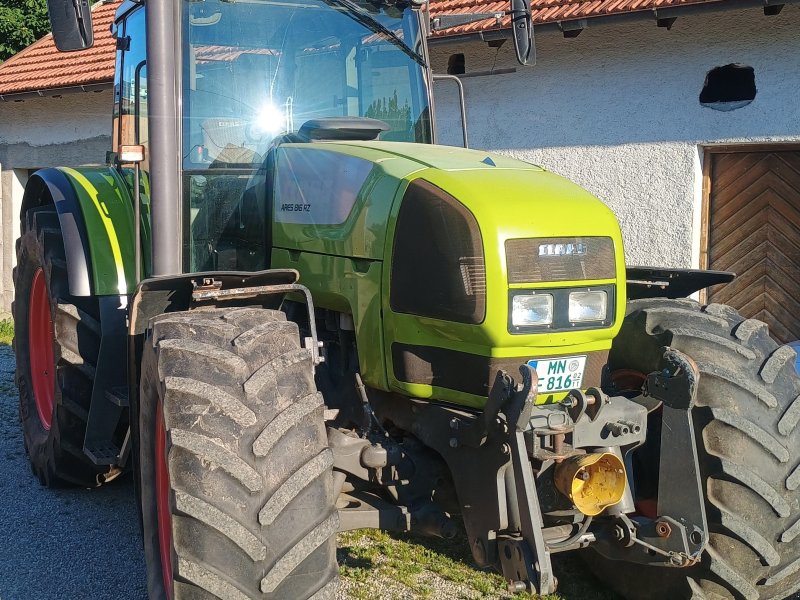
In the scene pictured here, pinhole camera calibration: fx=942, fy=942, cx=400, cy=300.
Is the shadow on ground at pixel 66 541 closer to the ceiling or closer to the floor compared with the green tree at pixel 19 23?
closer to the floor

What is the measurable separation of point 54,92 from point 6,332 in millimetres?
3047

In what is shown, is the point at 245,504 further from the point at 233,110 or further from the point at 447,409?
the point at 233,110

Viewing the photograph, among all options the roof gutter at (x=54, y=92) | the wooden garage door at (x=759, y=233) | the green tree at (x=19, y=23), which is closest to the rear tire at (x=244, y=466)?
the wooden garage door at (x=759, y=233)

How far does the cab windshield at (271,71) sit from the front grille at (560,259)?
1.39 metres

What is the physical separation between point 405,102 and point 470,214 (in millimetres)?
1519

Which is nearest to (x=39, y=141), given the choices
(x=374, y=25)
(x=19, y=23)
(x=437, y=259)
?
(x=19, y=23)

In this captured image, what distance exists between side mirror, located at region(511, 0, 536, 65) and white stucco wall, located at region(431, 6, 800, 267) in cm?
337

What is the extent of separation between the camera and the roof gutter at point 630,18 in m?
6.48

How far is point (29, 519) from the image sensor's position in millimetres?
4617

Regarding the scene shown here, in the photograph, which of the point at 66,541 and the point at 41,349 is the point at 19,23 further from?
the point at 66,541

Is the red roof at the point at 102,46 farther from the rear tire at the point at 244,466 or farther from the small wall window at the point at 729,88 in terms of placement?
the rear tire at the point at 244,466

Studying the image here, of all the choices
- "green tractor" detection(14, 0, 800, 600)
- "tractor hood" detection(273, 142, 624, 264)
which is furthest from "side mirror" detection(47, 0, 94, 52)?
"tractor hood" detection(273, 142, 624, 264)

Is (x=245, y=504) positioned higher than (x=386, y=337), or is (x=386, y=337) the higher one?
(x=386, y=337)

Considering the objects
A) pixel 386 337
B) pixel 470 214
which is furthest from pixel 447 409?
pixel 470 214
